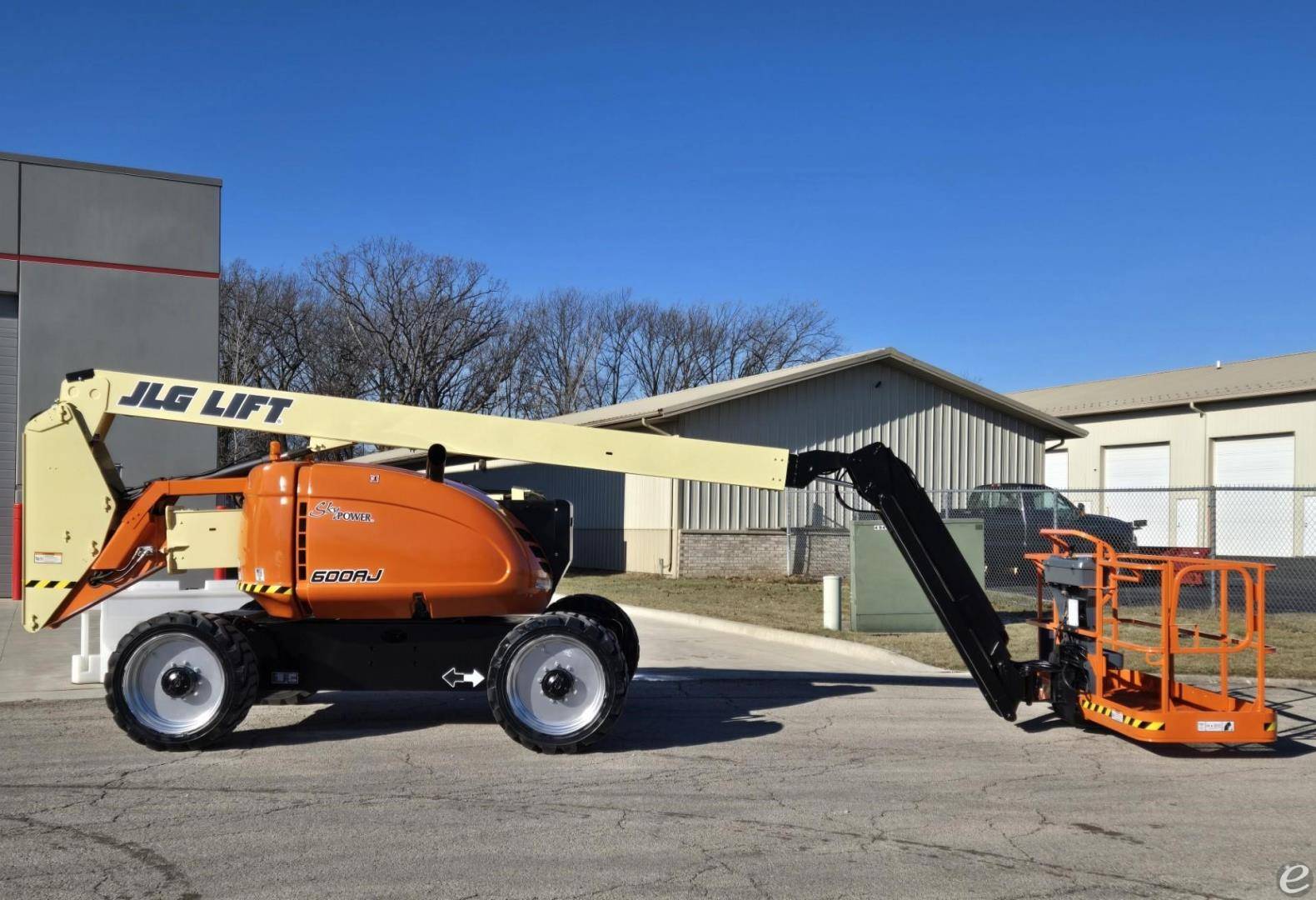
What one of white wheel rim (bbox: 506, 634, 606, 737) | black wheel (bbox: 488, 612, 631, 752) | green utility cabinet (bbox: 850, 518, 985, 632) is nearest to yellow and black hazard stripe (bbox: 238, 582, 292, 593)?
black wheel (bbox: 488, 612, 631, 752)

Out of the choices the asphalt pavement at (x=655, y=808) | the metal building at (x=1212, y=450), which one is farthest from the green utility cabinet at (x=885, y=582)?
the metal building at (x=1212, y=450)

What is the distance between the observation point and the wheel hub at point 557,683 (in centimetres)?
859

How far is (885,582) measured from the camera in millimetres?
16219

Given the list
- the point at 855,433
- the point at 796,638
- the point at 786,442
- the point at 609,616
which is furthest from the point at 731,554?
the point at 609,616

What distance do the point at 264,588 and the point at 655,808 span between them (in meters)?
3.53

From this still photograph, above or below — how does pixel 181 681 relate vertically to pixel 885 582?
below

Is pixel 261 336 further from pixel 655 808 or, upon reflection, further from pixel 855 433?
pixel 655 808

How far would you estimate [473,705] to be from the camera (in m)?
10.5

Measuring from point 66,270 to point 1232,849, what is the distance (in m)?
19.9

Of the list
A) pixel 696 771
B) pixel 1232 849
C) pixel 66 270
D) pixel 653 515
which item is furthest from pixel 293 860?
pixel 653 515

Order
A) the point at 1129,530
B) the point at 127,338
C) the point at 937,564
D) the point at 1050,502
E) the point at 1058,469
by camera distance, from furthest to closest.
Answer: the point at 1058,469 < the point at 1050,502 < the point at 1129,530 < the point at 127,338 < the point at 937,564

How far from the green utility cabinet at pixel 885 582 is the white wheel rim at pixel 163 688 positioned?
31.4 ft

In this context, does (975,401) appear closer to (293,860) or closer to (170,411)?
(170,411)

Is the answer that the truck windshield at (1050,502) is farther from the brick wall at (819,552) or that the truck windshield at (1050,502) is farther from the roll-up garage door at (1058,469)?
the roll-up garage door at (1058,469)
